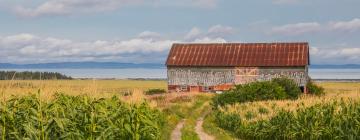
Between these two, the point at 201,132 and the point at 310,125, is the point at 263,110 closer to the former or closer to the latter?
the point at 201,132

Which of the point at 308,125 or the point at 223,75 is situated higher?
the point at 223,75

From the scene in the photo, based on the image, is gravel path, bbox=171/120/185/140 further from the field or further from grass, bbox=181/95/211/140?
grass, bbox=181/95/211/140

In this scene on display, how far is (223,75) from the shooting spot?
52.1m

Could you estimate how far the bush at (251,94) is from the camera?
3562 centimetres

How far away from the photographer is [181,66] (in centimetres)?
5291

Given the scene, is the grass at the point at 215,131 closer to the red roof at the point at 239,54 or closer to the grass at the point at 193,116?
the grass at the point at 193,116

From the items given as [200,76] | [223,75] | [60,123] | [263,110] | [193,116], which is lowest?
[193,116]

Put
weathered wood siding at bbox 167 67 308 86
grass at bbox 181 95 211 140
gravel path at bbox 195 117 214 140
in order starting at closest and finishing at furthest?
gravel path at bbox 195 117 214 140 < grass at bbox 181 95 211 140 < weathered wood siding at bbox 167 67 308 86

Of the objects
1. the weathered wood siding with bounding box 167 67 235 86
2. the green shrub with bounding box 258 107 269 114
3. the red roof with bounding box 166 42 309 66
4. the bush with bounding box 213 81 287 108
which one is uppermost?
the red roof with bounding box 166 42 309 66

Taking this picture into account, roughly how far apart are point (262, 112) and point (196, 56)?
91.8ft

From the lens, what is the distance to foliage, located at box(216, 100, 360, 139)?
16594 mm

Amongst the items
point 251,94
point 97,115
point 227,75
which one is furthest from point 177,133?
point 227,75

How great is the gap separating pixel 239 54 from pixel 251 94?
675 inches

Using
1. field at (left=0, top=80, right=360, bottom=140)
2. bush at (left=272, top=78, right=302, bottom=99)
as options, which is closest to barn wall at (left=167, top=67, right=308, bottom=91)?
bush at (left=272, top=78, right=302, bottom=99)
